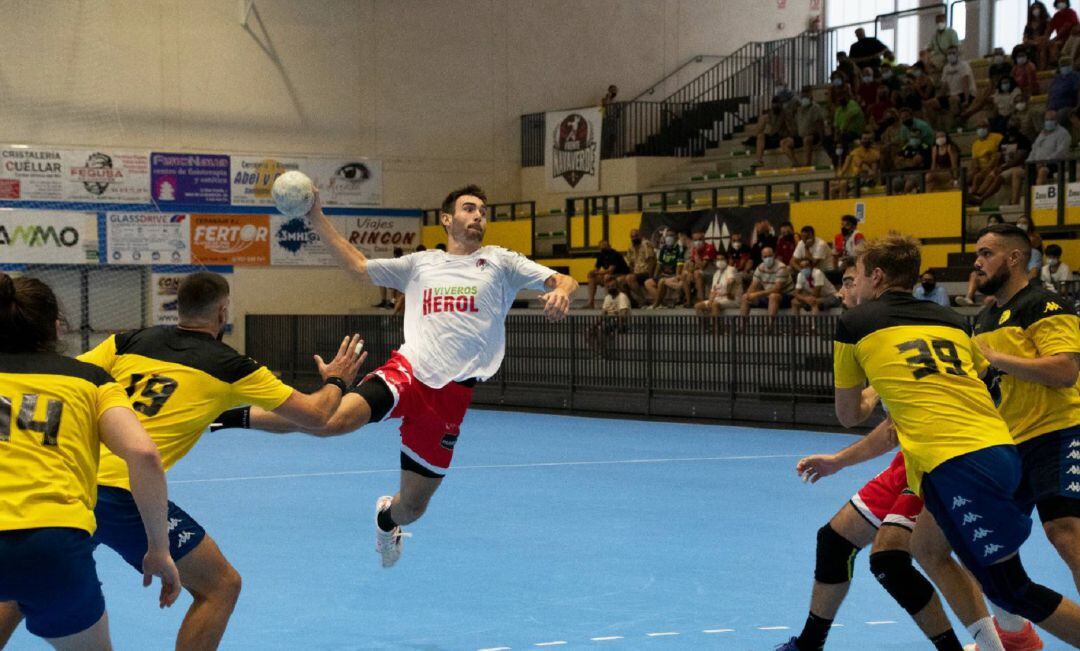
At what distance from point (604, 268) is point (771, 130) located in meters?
6.07

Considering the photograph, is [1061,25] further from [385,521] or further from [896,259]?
[896,259]

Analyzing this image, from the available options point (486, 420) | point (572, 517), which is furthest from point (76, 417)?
point (486, 420)

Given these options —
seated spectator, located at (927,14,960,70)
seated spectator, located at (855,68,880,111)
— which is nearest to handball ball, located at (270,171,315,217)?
seated spectator, located at (855,68,880,111)

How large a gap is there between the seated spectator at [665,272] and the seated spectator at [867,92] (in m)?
5.41

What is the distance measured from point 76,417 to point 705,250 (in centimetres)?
2017

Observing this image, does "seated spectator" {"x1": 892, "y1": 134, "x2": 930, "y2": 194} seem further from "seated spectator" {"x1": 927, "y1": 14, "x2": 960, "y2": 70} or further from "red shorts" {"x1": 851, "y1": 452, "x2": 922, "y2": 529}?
"red shorts" {"x1": 851, "y1": 452, "x2": 922, "y2": 529}

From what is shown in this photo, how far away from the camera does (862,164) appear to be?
2436 cm

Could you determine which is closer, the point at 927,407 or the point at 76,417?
the point at 76,417

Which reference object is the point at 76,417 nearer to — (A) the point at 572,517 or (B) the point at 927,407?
(B) the point at 927,407

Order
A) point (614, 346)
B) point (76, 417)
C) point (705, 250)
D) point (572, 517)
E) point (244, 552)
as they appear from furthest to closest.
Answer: point (705, 250) < point (614, 346) < point (572, 517) < point (244, 552) < point (76, 417)

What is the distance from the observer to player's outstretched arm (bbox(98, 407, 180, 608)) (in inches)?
157

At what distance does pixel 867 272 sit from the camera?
220 inches

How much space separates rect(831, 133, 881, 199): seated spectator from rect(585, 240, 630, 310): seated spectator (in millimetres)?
4056

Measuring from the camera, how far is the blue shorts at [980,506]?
5.09 metres
